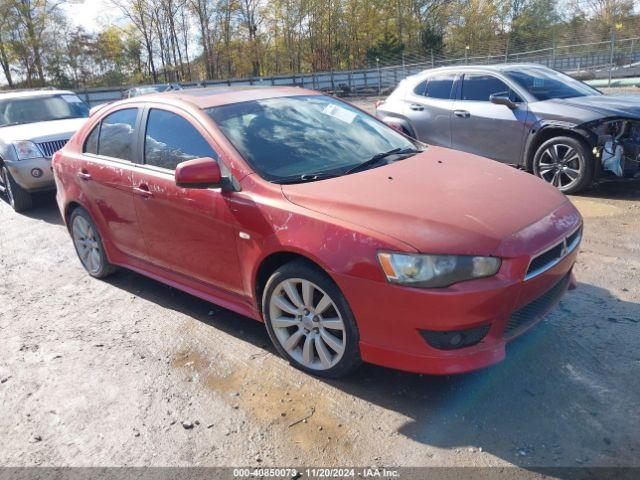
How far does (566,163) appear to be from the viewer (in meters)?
6.48

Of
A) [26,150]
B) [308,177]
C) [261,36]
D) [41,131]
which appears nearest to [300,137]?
[308,177]

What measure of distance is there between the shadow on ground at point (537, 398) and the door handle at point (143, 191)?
1367mm

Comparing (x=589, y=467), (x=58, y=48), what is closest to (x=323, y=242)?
(x=589, y=467)

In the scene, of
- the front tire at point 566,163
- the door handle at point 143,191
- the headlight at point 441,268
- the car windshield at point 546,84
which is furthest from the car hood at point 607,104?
the door handle at point 143,191

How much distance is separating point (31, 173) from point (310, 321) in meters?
6.20

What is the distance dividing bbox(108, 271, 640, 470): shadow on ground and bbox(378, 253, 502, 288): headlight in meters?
0.75

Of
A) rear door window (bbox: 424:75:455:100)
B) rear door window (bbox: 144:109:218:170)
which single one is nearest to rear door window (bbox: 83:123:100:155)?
rear door window (bbox: 144:109:218:170)

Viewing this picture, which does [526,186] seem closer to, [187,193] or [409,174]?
[409,174]

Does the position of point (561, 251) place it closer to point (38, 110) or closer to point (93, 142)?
point (93, 142)

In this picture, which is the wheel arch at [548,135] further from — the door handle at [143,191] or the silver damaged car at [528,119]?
the door handle at [143,191]

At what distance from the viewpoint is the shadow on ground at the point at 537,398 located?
8.14ft

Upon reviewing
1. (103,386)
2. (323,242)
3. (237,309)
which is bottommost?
(103,386)

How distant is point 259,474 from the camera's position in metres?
2.49

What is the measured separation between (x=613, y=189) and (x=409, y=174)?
4.66 metres
